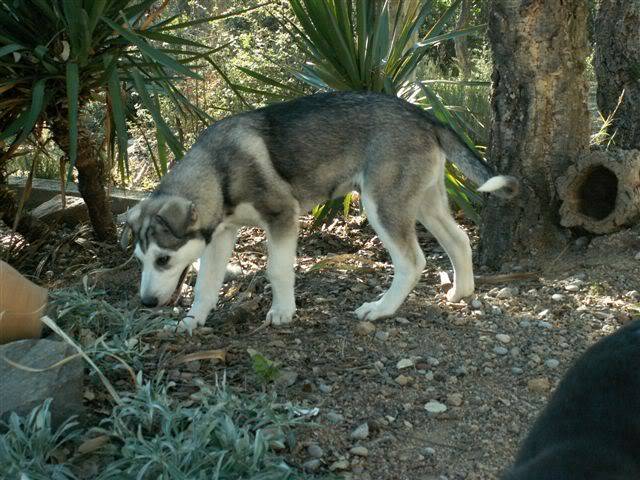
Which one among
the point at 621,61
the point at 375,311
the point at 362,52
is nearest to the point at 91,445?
the point at 375,311

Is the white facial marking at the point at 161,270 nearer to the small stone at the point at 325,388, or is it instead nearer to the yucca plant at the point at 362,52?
the small stone at the point at 325,388

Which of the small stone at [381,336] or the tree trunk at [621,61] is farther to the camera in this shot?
the tree trunk at [621,61]

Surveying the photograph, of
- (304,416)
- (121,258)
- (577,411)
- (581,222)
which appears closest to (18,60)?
(121,258)

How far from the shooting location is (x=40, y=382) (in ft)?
12.5

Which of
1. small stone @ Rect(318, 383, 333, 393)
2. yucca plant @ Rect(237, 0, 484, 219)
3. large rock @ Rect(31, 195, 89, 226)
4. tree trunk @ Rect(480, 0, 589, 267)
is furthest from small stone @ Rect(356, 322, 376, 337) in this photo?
large rock @ Rect(31, 195, 89, 226)

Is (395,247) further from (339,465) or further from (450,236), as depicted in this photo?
(339,465)

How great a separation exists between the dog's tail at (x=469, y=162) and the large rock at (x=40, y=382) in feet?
8.32

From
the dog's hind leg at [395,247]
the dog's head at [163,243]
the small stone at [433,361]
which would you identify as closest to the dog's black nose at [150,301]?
the dog's head at [163,243]

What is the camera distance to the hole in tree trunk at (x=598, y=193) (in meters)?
6.04

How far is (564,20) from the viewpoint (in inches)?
230

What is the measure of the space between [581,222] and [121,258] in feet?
11.4

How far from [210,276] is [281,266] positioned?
454mm

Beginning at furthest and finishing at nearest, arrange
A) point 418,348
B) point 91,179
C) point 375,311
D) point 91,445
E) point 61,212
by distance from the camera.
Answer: point 61,212 < point 91,179 < point 375,311 < point 418,348 < point 91,445

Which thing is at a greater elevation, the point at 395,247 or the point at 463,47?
the point at 395,247
